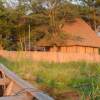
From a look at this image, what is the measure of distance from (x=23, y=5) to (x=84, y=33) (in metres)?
8.36

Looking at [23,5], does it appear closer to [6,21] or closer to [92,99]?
[6,21]

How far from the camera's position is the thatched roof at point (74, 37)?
40.3 metres

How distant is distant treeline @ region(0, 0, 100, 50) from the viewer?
3869 centimetres

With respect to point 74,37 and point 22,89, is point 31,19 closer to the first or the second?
point 74,37

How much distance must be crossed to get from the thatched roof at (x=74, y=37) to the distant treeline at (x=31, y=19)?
2.72ft

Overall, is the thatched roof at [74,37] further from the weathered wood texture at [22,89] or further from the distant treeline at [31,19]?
the weathered wood texture at [22,89]

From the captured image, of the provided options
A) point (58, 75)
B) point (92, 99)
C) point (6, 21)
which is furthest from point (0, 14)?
point (92, 99)

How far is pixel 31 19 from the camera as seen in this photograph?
40.1 metres

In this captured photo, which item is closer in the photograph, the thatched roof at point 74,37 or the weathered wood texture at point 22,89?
the weathered wood texture at point 22,89

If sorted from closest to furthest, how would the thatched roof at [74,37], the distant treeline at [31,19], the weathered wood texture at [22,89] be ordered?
1. the weathered wood texture at [22,89]
2. the distant treeline at [31,19]
3. the thatched roof at [74,37]

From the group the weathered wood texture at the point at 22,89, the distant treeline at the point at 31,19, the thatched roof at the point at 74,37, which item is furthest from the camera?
the thatched roof at the point at 74,37

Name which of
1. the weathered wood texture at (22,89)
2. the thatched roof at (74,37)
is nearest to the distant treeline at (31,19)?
the thatched roof at (74,37)

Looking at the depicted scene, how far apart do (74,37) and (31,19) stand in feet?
16.8

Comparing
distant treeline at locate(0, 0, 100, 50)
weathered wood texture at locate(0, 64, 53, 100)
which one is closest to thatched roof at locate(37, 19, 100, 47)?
distant treeline at locate(0, 0, 100, 50)
